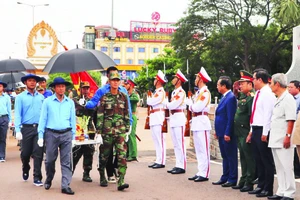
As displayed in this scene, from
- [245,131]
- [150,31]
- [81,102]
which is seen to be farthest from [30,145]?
[150,31]

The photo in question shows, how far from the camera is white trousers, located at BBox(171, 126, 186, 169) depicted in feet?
35.9

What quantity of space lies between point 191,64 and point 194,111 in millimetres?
34970

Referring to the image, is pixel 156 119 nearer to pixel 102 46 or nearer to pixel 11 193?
pixel 11 193

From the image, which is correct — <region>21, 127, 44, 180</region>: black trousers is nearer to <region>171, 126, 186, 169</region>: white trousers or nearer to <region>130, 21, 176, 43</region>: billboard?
<region>171, 126, 186, 169</region>: white trousers

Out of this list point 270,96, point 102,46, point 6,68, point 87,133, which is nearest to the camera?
point 270,96

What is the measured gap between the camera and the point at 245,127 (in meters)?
8.88

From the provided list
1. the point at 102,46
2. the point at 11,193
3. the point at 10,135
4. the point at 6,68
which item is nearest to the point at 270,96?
the point at 11,193

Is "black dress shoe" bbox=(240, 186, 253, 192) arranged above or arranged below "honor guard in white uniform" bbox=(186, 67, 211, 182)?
below

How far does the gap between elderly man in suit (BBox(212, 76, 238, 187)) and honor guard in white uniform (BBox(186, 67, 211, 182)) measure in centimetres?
50

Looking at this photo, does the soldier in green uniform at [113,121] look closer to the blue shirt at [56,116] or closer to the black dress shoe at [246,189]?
the blue shirt at [56,116]

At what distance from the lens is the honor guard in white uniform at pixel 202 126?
32.6ft

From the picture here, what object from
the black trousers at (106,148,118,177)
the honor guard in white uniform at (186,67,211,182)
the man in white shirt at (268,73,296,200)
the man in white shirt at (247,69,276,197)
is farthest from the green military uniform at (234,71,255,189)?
the black trousers at (106,148,118,177)

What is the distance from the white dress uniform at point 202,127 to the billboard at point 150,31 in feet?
324

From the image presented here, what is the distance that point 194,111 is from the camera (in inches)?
398
